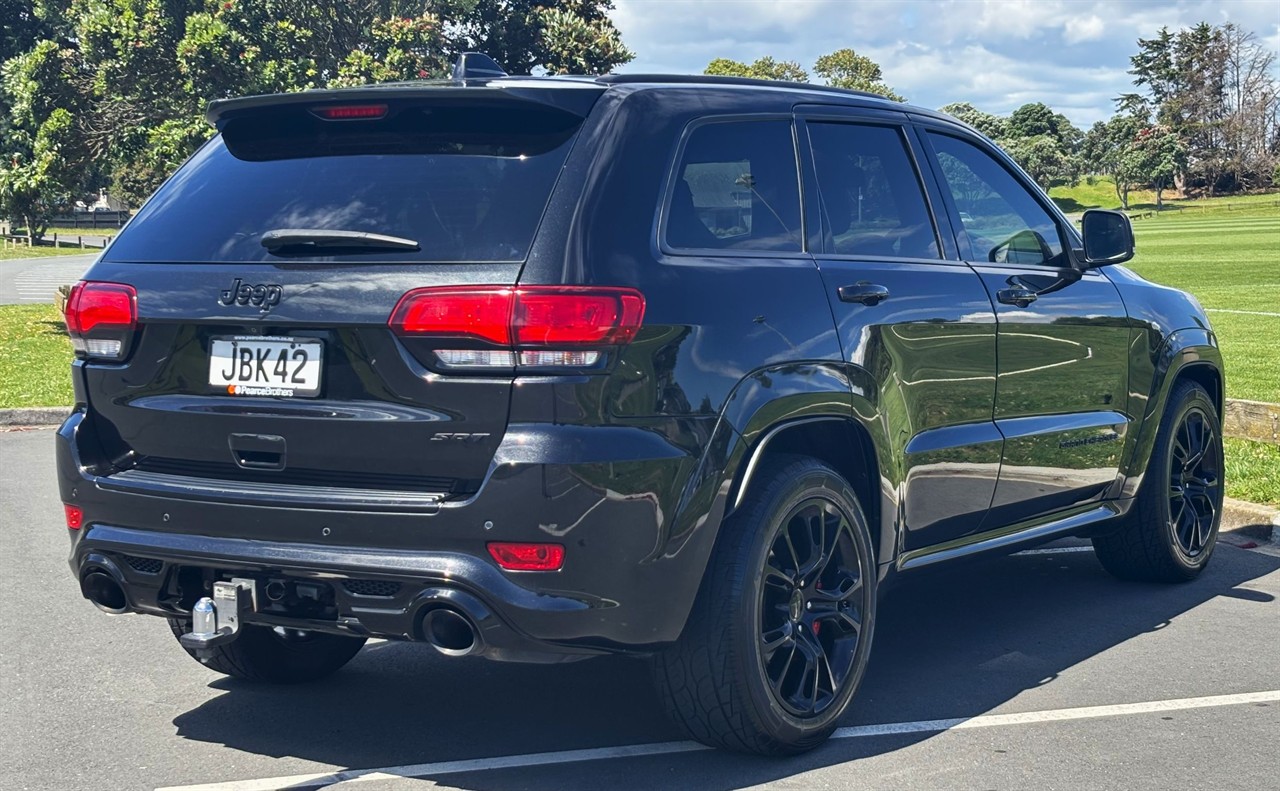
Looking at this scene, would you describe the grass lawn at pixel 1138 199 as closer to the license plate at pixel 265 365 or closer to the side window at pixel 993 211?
the side window at pixel 993 211

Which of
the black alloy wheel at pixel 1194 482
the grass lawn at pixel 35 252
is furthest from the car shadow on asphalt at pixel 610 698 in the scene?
the grass lawn at pixel 35 252

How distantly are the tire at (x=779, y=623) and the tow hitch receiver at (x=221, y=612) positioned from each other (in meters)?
1.12

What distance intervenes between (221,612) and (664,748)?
136 cm

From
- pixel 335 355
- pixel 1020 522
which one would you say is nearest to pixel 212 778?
pixel 335 355

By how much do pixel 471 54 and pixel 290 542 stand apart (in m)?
1.69

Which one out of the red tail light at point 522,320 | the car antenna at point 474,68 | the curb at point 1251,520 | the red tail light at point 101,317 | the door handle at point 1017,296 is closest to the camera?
the red tail light at point 522,320

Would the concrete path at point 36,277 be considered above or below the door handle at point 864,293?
below

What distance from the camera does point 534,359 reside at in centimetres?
386

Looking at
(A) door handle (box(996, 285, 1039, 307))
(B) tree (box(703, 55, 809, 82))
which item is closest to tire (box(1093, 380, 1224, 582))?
(A) door handle (box(996, 285, 1039, 307))

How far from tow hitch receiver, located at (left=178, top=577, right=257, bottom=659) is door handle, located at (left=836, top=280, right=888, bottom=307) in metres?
1.94

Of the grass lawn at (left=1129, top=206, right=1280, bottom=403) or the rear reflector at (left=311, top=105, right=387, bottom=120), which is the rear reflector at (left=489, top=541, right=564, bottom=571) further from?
the grass lawn at (left=1129, top=206, right=1280, bottom=403)

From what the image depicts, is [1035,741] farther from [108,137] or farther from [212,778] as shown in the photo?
[108,137]

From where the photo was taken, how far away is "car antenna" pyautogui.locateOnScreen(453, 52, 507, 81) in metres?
4.71

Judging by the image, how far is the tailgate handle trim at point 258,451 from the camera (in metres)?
4.12
